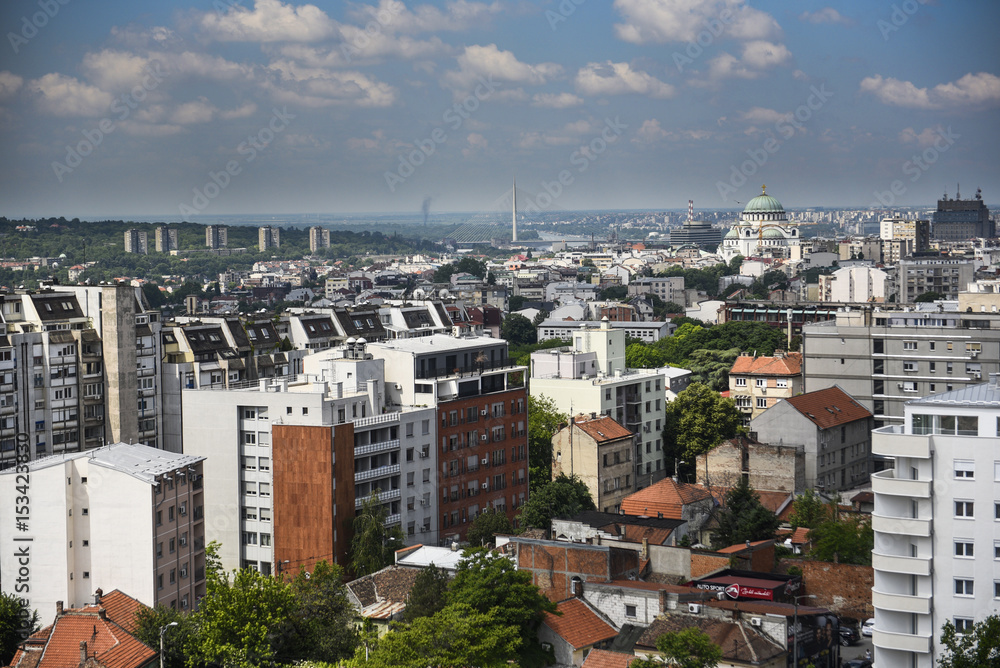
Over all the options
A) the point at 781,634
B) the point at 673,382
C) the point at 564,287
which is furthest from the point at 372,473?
the point at 564,287

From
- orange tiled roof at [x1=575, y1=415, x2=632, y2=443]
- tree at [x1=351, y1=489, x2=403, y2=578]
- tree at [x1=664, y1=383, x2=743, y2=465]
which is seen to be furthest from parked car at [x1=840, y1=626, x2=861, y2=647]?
tree at [x1=664, y1=383, x2=743, y2=465]

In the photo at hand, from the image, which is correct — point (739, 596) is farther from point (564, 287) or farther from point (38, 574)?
point (564, 287)

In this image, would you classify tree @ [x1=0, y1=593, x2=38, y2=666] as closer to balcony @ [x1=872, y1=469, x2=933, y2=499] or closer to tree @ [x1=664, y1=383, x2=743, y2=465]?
balcony @ [x1=872, y1=469, x2=933, y2=499]

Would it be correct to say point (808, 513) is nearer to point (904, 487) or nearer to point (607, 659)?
point (904, 487)

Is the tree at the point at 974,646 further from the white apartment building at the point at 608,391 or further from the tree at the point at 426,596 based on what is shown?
the white apartment building at the point at 608,391

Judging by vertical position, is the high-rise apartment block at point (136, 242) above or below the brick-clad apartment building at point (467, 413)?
above

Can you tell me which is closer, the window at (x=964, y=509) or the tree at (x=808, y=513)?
the window at (x=964, y=509)

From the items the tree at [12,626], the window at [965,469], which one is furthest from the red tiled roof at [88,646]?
the window at [965,469]
